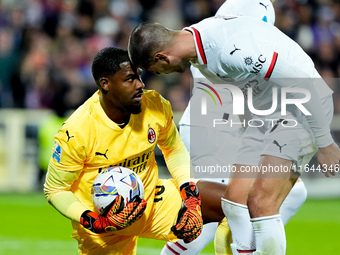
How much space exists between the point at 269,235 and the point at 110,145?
120 cm

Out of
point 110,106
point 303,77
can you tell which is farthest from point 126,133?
point 303,77

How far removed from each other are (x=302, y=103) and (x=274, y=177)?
0.49 meters

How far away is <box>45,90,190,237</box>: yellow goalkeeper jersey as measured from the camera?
184 inches

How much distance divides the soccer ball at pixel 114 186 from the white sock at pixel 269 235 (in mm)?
768

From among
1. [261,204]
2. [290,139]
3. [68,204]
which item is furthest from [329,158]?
[68,204]

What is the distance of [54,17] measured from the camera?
531 inches

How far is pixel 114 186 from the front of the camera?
14.9 feet

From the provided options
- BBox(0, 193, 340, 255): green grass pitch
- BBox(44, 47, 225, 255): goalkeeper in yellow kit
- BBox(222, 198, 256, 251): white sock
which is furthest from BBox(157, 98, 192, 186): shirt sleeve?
BBox(0, 193, 340, 255): green grass pitch

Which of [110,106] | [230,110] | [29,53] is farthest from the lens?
[29,53]

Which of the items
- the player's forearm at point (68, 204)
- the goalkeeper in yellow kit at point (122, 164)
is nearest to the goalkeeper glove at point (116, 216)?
the goalkeeper in yellow kit at point (122, 164)

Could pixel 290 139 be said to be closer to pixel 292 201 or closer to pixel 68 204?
pixel 292 201

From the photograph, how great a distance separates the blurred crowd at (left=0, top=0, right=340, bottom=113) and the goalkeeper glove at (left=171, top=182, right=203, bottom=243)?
7296mm

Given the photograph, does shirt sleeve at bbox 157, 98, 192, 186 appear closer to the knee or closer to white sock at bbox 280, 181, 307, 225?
the knee

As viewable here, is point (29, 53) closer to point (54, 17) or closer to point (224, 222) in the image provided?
point (54, 17)
